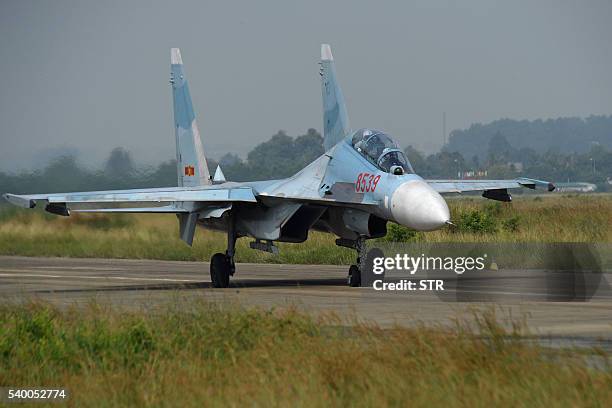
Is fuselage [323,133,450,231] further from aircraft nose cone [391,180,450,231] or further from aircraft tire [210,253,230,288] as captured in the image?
aircraft tire [210,253,230,288]

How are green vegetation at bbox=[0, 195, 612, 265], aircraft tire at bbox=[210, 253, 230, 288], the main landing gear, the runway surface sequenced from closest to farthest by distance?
the runway surface → the main landing gear → aircraft tire at bbox=[210, 253, 230, 288] → green vegetation at bbox=[0, 195, 612, 265]

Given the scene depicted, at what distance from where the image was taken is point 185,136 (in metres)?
26.6

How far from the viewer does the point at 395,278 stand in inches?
889

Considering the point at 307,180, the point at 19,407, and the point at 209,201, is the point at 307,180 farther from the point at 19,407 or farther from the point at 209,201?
the point at 19,407

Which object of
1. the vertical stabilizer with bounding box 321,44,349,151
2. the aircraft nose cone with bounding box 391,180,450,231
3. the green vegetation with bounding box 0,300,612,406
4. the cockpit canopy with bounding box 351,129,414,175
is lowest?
the green vegetation with bounding box 0,300,612,406

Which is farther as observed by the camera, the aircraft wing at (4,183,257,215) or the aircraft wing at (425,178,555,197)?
the aircraft wing at (425,178,555,197)

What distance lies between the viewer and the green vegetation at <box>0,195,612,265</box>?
30297 millimetres

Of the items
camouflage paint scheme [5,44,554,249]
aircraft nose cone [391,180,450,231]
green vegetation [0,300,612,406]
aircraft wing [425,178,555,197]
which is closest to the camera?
green vegetation [0,300,612,406]

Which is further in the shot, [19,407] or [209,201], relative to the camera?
[209,201]

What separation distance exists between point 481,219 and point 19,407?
23.9 meters

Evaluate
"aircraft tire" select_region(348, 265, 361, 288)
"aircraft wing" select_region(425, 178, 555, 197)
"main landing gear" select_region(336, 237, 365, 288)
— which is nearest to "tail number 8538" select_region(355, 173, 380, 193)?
"main landing gear" select_region(336, 237, 365, 288)

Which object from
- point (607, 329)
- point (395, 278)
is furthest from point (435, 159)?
point (607, 329)

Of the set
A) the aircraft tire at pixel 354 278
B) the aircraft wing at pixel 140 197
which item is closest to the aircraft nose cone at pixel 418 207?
the aircraft tire at pixel 354 278

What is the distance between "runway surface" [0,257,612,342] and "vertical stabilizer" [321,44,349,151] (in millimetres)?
2813
